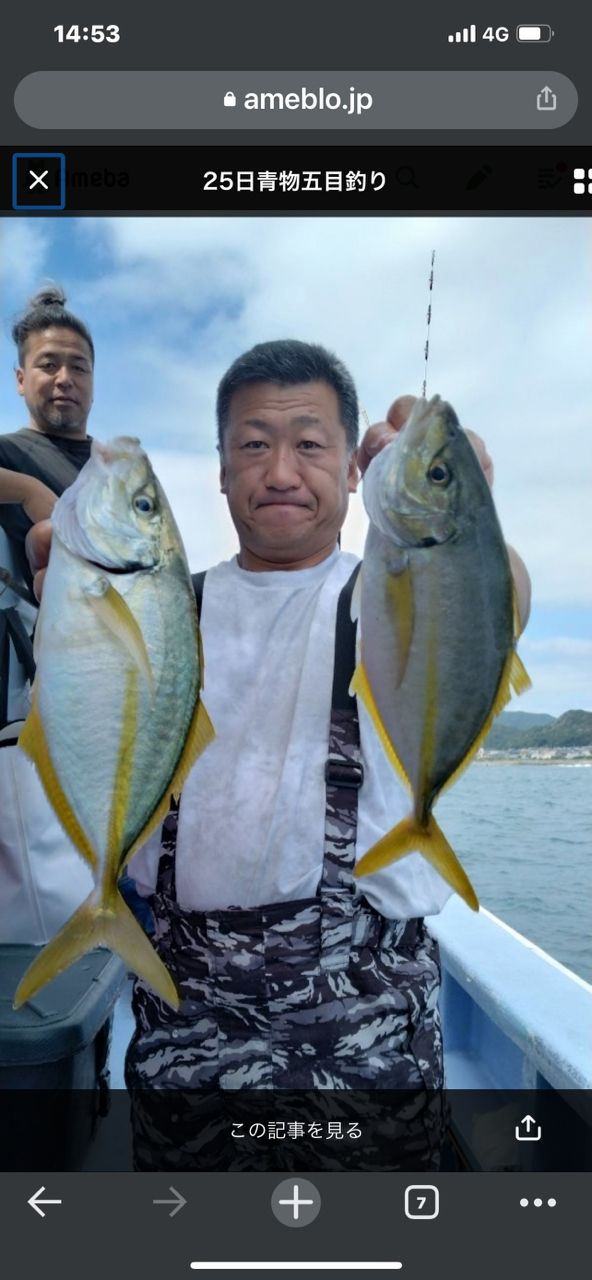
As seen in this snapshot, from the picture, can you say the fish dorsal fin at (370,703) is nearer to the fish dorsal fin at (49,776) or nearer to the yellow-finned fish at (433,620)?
the yellow-finned fish at (433,620)

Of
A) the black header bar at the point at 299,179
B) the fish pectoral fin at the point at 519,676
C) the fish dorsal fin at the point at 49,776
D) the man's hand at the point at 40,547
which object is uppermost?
the black header bar at the point at 299,179

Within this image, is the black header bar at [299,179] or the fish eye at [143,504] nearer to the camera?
the fish eye at [143,504]

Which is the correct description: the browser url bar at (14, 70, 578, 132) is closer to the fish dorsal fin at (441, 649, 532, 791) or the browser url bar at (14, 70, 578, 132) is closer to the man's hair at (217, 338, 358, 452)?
the man's hair at (217, 338, 358, 452)

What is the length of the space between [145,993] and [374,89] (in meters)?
1.81

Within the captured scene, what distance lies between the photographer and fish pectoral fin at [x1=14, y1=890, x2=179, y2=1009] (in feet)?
4.23

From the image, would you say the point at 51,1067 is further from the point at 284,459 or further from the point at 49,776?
the point at 284,459

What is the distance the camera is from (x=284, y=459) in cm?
173

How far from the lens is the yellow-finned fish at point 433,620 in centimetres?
126

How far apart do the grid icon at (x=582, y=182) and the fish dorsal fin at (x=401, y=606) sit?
2.69 feet
